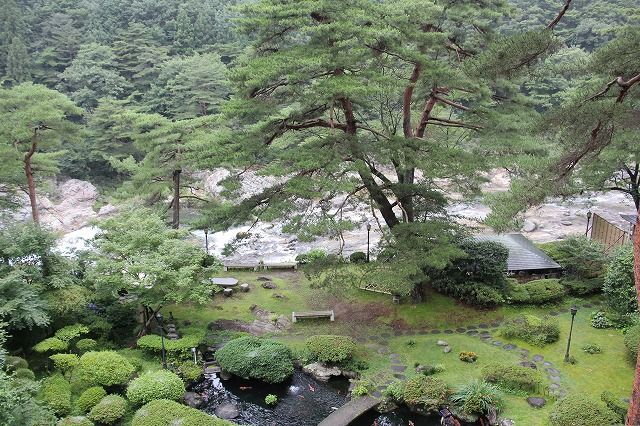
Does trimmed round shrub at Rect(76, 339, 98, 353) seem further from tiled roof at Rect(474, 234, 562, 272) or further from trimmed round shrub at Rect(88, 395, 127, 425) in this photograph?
tiled roof at Rect(474, 234, 562, 272)

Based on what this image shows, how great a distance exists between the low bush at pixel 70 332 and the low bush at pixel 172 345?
1.39 metres

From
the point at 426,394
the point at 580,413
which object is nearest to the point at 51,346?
the point at 426,394

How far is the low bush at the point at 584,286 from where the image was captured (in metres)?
15.8

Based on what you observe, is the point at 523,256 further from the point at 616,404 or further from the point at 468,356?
the point at 616,404

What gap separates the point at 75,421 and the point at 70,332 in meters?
3.25

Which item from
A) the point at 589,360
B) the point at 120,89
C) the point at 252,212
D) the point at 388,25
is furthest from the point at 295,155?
the point at 120,89

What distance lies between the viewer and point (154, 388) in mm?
10578

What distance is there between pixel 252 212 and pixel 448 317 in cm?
663

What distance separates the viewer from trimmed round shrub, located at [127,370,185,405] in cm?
1050

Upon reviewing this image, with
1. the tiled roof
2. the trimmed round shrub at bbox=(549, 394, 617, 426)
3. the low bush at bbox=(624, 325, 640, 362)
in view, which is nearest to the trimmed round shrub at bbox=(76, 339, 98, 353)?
the trimmed round shrub at bbox=(549, 394, 617, 426)

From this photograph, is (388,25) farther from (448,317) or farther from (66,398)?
(66,398)

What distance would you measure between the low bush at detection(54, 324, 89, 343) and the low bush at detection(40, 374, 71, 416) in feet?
4.08

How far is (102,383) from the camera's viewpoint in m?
10.9

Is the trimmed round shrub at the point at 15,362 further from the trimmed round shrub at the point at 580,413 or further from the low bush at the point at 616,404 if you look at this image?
the low bush at the point at 616,404
